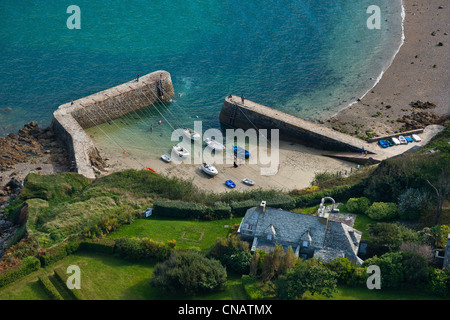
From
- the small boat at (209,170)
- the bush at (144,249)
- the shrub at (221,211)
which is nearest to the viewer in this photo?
the bush at (144,249)

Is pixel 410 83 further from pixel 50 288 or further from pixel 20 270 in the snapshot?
pixel 20 270

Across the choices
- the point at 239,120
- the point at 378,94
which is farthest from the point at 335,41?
the point at 239,120

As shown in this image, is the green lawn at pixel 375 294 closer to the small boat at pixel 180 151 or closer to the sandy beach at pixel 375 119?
the sandy beach at pixel 375 119

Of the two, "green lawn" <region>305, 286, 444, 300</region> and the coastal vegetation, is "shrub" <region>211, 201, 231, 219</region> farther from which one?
"green lawn" <region>305, 286, 444, 300</region>

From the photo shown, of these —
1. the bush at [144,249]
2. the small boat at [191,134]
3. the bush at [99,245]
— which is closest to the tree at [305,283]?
the bush at [144,249]

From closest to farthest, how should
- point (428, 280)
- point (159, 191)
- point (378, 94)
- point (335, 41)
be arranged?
point (428, 280) < point (159, 191) < point (378, 94) < point (335, 41)

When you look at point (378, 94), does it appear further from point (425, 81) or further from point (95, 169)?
point (95, 169)

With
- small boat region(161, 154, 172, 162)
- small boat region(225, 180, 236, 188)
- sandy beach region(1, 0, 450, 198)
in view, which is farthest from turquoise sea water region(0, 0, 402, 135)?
small boat region(225, 180, 236, 188)
